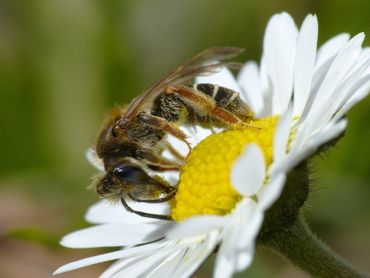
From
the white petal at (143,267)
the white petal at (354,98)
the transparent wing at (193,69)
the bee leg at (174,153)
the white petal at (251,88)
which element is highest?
the transparent wing at (193,69)

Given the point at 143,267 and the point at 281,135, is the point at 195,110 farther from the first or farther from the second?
the point at 281,135

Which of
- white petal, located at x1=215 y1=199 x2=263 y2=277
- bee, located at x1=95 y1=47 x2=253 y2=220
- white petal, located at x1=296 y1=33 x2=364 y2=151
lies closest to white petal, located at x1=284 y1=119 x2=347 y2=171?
white petal, located at x1=215 y1=199 x2=263 y2=277

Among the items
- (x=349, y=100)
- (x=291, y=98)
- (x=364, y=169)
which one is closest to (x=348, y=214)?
(x=364, y=169)

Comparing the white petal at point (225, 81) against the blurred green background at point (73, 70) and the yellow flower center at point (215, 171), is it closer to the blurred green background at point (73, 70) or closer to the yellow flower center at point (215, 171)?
the yellow flower center at point (215, 171)

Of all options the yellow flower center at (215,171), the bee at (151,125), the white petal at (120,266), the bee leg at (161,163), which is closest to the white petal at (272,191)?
the yellow flower center at (215,171)

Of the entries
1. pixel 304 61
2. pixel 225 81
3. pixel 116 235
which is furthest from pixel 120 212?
pixel 304 61

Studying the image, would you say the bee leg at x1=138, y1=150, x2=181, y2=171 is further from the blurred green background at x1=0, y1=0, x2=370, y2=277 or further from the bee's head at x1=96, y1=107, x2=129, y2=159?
the blurred green background at x1=0, y1=0, x2=370, y2=277
